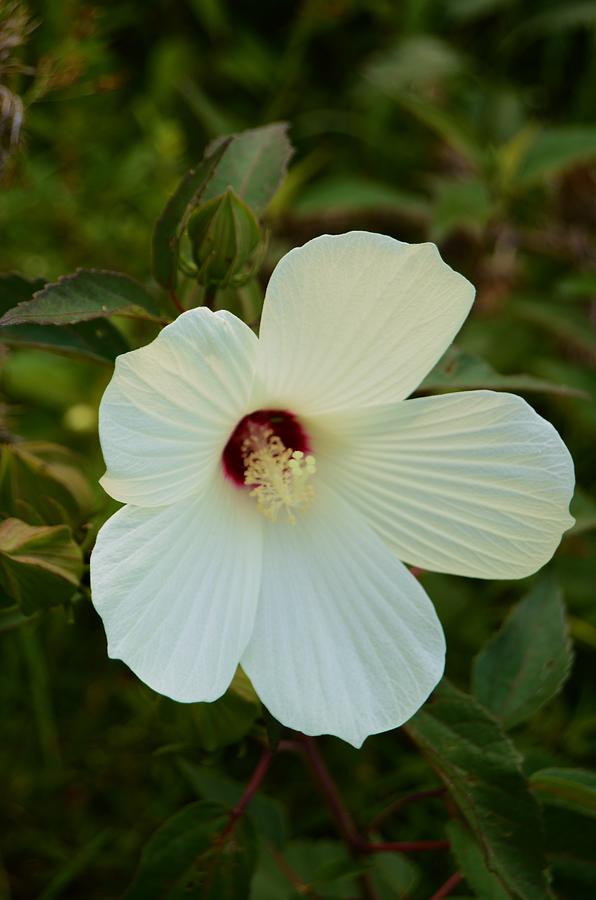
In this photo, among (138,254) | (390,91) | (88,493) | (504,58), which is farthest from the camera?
(504,58)

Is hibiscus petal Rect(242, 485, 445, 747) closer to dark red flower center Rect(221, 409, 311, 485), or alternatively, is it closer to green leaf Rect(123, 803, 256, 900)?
dark red flower center Rect(221, 409, 311, 485)

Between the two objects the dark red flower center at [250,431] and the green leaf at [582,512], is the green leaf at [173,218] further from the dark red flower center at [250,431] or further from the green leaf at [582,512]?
the green leaf at [582,512]

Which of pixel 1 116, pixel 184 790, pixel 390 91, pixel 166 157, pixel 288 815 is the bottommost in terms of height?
pixel 288 815

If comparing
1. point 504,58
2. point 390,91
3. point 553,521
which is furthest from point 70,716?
point 504,58

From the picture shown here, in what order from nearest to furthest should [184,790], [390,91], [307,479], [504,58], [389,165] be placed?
1. [307,479]
2. [184,790]
3. [390,91]
4. [389,165]
5. [504,58]

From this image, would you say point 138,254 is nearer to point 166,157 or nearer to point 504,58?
point 166,157

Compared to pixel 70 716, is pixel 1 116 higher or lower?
higher

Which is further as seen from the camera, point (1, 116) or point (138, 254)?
point (138, 254)

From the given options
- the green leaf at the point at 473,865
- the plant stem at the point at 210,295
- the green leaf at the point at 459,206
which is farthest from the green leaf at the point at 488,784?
the green leaf at the point at 459,206
